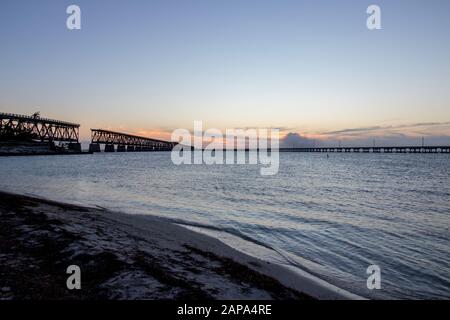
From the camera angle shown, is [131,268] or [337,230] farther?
[337,230]

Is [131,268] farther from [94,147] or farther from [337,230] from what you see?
[94,147]

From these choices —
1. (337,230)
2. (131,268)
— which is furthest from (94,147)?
(131,268)

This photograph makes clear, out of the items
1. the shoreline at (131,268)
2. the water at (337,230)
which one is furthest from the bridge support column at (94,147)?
the shoreline at (131,268)

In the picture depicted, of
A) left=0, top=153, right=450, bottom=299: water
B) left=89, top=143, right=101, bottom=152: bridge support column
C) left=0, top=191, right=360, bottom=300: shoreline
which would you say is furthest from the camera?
left=89, top=143, right=101, bottom=152: bridge support column

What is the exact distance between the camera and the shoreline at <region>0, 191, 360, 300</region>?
18.1ft

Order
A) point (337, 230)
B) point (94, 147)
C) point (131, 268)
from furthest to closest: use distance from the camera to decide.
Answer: point (94, 147), point (337, 230), point (131, 268)

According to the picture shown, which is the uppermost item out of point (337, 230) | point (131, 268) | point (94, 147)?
point (94, 147)

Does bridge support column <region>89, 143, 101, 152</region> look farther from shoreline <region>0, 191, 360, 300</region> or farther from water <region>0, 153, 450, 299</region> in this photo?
shoreline <region>0, 191, 360, 300</region>

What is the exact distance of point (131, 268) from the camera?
6.66m

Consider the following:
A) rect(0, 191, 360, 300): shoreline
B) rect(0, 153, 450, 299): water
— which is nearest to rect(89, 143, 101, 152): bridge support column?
rect(0, 153, 450, 299): water

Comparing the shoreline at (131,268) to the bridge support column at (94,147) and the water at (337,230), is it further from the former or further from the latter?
the bridge support column at (94,147)
